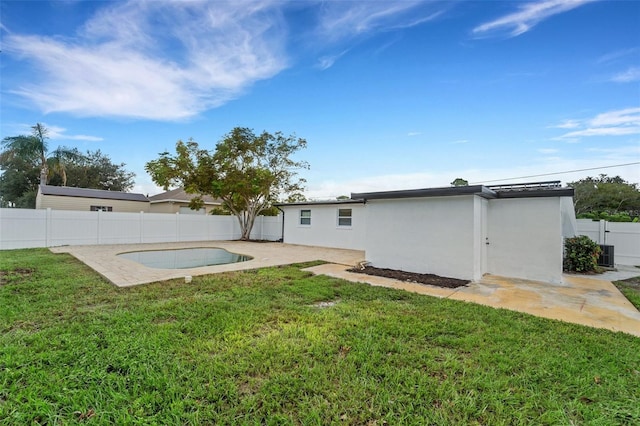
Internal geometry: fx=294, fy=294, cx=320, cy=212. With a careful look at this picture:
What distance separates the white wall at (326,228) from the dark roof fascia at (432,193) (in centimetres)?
535

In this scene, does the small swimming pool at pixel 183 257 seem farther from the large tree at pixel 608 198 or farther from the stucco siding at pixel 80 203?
the large tree at pixel 608 198

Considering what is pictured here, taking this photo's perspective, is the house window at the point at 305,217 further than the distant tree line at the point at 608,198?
No

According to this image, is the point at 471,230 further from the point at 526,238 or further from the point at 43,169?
the point at 43,169

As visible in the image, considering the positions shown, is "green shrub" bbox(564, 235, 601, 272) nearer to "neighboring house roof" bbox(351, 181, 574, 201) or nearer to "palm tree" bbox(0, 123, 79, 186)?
"neighboring house roof" bbox(351, 181, 574, 201)

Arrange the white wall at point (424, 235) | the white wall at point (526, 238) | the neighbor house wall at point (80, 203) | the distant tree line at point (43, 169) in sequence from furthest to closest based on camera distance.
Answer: the distant tree line at point (43, 169), the neighbor house wall at point (80, 203), the white wall at point (424, 235), the white wall at point (526, 238)

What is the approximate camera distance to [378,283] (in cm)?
691

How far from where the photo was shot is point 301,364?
9.89ft

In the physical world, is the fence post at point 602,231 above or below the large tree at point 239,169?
below

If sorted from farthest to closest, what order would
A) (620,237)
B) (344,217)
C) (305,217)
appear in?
(305,217)
(344,217)
(620,237)

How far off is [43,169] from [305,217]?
76.3ft

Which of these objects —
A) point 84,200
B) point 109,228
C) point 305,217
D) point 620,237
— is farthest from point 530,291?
point 84,200

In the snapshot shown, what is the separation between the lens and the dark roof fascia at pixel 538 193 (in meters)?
7.02

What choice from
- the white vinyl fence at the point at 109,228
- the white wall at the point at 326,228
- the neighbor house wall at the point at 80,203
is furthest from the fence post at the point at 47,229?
the white wall at the point at 326,228

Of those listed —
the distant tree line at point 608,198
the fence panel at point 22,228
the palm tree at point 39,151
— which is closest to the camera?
A: the fence panel at point 22,228
